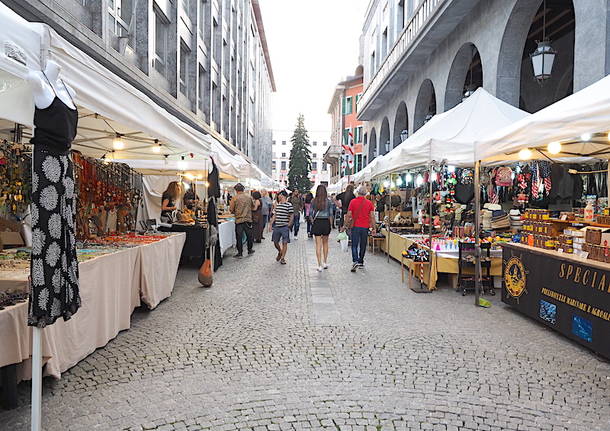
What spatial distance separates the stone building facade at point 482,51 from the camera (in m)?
8.03

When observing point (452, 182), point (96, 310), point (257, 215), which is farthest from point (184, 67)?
point (96, 310)

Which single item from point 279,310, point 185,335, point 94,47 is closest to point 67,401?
point 185,335

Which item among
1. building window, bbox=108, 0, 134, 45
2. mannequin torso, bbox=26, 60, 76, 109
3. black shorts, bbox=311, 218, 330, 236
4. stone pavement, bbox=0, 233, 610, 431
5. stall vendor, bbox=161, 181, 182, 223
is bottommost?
stone pavement, bbox=0, 233, 610, 431

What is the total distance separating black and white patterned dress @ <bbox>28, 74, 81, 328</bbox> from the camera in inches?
114

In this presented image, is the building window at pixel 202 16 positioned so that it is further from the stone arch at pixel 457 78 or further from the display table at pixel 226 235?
the stone arch at pixel 457 78

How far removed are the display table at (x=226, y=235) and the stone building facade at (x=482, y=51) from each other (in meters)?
7.89

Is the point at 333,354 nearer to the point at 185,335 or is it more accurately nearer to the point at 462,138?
the point at 185,335

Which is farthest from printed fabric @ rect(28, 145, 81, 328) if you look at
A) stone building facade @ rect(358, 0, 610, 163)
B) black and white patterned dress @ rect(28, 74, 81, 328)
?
stone building facade @ rect(358, 0, 610, 163)

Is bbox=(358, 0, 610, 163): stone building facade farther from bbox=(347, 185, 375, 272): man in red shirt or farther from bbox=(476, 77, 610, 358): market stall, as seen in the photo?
bbox=(347, 185, 375, 272): man in red shirt

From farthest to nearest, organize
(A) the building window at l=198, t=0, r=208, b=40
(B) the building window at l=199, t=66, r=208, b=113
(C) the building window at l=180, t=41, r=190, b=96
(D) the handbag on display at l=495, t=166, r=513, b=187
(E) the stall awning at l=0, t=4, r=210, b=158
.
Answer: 1. (B) the building window at l=199, t=66, r=208, b=113
2. (A) the building window at l=198, t=0, r=208, b=40
3. (C) the building window at l=180, t=41, r=190, b=96
4. (D) the handbag on display at l=495, t=166, r=513, b=187
5. (E) the stall awning at l=0, t=4, r=210, b=158

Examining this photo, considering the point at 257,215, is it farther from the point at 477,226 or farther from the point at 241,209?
the point at 477,226

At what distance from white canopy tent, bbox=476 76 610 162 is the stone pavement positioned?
2413 millimetres

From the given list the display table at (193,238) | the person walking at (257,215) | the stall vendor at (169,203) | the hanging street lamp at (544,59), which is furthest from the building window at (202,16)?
the hanging street lamp at (544,59)

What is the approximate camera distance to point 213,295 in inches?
308
